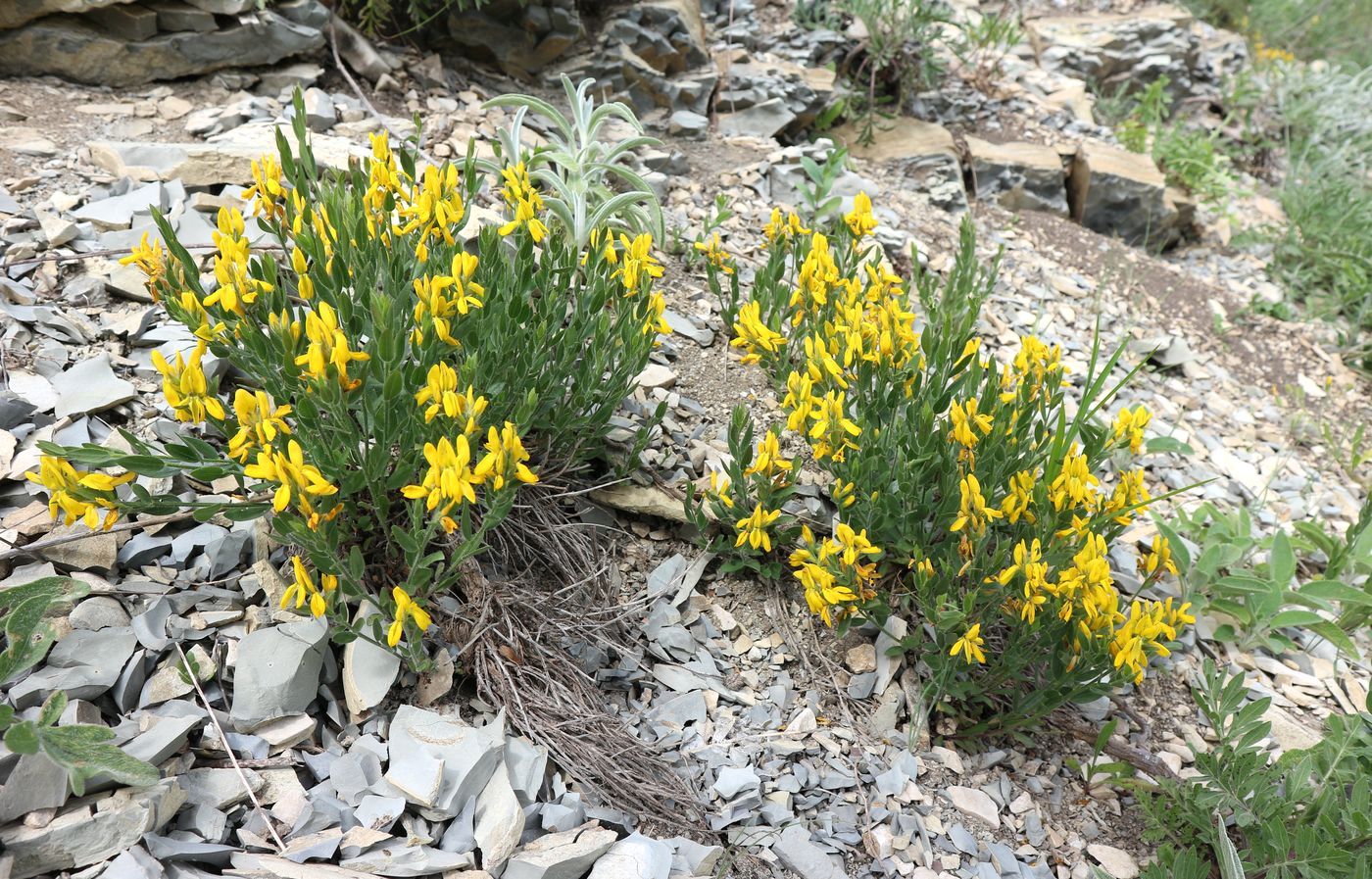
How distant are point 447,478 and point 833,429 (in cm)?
116

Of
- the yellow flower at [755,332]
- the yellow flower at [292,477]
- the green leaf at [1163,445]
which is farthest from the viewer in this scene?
the green leaf at [1163,445]

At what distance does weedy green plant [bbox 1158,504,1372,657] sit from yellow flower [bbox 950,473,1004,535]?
3.81 feet

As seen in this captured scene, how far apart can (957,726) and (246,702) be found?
1875 millimetres

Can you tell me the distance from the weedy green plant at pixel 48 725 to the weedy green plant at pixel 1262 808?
2.18 m

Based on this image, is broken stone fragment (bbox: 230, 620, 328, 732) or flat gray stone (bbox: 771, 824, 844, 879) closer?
broken stone fragment (bbox: 230, 620, 328, 732)

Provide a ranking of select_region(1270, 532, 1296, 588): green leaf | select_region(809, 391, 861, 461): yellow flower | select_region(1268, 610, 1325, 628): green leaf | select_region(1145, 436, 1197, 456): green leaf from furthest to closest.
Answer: select_region(1145, 436, 1197, 456): green leaf < select_region(1270, 532, 1296, 588): green leaf < select_region(1268, 610, 1325, 628): green leaf < select_region(809, 391, 861, 461): yellow flower

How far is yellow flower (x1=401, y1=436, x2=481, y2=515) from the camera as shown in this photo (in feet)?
5.44

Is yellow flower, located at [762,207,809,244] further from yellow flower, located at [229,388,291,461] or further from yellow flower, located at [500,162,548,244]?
yellow flower, located at [229,388,291,461]

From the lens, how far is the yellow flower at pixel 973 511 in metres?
2.23

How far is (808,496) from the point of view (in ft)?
9.04

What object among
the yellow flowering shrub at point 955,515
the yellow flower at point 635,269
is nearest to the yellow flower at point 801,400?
the yellow flowering shrub at point 955,515

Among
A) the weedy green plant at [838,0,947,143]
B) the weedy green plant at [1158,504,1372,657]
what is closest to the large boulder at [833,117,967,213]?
the weedy green plant at [838,0,947,143]

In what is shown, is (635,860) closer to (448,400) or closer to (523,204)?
(448,400)

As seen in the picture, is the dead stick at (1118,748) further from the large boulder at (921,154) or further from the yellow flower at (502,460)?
the large boulder at (921,154)
